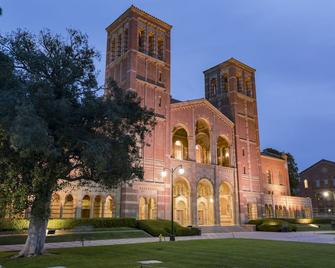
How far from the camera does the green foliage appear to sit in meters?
14.5

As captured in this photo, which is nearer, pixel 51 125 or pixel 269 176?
pixel 51 125

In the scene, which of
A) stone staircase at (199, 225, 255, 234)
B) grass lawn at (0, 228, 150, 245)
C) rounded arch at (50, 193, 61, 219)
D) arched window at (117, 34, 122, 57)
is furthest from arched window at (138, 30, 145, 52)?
stone staircase at (199, 225, 255, 234)

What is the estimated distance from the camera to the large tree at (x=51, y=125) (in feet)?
47.5

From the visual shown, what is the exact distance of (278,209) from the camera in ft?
185

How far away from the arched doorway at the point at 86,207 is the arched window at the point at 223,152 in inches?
929

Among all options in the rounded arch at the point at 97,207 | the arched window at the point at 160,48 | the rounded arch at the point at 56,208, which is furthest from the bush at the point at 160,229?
the arched window at the point at 160,48

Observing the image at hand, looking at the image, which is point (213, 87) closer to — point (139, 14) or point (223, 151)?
point (223, 151)

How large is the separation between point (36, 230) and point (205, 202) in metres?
33.1

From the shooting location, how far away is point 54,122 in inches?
646

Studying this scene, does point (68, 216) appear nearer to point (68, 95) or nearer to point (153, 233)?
point (153, 233)

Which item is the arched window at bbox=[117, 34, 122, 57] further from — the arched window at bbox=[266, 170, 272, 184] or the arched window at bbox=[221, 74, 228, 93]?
the arched window at bbox=[266, 170, 272, 184]

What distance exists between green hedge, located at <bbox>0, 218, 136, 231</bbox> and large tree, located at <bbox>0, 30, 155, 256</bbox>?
10.4 meters

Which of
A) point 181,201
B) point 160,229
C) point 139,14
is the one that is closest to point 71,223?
point 160,229

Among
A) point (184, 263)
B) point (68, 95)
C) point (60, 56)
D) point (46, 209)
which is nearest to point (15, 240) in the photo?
point (46, 209)
